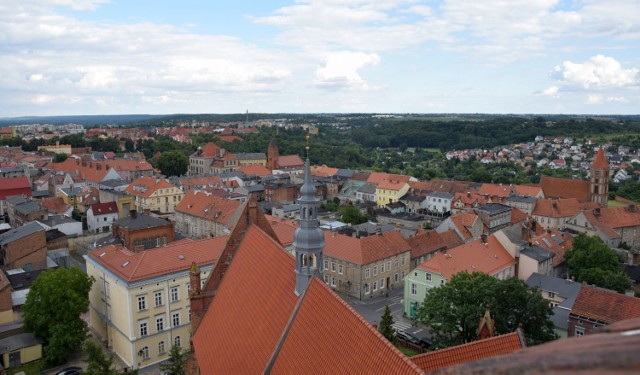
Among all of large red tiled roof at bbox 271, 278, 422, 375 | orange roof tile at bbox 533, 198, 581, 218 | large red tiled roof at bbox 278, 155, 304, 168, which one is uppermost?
large red tiled roof at bbox 271, 278, 422, 375

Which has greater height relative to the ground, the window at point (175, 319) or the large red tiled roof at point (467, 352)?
the large red tiled roof at point (467, 352)

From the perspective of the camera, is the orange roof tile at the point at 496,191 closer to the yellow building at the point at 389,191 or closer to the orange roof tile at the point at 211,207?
the yellow building at the point at 389,191

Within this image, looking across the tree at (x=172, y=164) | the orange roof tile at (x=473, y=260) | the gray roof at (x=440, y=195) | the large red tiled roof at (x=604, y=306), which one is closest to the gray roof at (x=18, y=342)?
the orange roof tile at (x=473, y=260)

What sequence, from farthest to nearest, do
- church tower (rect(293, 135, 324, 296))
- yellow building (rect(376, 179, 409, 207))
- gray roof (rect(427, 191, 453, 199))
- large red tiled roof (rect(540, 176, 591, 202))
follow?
yellow building (rect(376, 179, 409, 207)), large red tiled roof (rect(540, 176, 591, 202)), gray roof (rect(427, 191, 453, 199)), church tower (rect(293, 135, 324, 296))

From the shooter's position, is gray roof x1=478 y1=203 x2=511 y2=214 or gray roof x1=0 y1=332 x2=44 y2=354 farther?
gray roof x1=478 y1=203 x2=511 y2=214

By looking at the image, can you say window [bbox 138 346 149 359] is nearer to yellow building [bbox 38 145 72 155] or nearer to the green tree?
the green tree

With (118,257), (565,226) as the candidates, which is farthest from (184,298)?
(565,226)

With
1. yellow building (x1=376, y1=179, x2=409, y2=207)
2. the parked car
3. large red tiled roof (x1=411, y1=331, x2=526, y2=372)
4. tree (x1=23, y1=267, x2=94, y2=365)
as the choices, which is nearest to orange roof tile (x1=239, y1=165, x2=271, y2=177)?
yellow building (x1=376, y1=179, x2=409, y2=207)

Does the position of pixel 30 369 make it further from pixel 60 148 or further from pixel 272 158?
pixel 60 148
